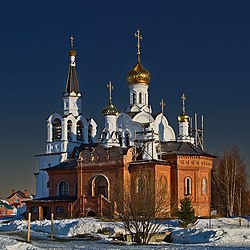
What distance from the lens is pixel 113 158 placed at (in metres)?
42.6

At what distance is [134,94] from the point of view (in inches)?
1960

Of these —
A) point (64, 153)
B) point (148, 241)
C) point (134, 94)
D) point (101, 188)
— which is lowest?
point (148, 241)

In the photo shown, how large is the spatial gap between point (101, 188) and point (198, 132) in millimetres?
13144

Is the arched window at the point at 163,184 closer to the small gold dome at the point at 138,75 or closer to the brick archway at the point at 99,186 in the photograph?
the brick archway at the point at 99,186

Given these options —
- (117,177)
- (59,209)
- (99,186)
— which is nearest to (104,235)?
(117,177)

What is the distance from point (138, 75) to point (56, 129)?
8.45m

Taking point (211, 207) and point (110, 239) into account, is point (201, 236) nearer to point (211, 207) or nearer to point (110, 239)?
point (110, 239)

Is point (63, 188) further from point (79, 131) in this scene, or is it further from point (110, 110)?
point (110, 110)

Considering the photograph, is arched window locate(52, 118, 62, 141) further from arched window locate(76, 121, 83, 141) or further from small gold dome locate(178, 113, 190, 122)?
small gold dome locate(178, 113, 190, 122)

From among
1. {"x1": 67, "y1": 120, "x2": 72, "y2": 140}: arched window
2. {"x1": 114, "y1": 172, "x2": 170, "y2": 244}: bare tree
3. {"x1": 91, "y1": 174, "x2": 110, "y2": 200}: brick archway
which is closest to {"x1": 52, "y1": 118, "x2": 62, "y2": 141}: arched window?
{"x1": 67, "y1": 120, "x2": 72, "y2": 140}: arched window

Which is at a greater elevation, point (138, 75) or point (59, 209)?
point (138, 75)

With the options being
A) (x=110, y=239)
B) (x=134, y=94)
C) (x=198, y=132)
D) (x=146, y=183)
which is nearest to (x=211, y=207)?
(x=198, y=132)

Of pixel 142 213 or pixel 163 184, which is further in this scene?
pixel 163 184

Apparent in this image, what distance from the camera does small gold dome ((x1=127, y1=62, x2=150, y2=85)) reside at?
161 feet
